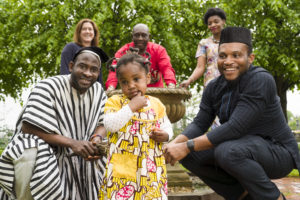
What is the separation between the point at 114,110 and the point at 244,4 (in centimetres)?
1140

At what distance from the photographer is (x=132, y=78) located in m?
2.46

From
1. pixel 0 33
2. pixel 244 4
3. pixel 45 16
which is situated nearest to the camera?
pixel 45 16

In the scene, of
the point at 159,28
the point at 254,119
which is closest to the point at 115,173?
the point at 254,119

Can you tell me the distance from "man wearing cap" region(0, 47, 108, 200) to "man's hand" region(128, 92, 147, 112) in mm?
438

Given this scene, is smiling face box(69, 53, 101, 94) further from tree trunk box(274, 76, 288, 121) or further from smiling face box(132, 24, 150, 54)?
tree trunk box(274, 76, 288, 121)

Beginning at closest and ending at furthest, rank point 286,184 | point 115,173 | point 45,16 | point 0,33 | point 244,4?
1. point 115,173
2. point 286,184
3. point 45,16
4. point 0,33
5. point 244,4

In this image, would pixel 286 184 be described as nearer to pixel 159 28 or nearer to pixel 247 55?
pixel 247 55

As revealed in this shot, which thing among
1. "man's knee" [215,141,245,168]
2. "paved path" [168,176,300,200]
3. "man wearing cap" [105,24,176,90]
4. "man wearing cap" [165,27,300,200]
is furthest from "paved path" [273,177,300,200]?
"man's knee" [215,141,245,168]

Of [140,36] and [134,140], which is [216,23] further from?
[134,140]

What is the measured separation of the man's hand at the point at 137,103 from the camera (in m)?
2.36

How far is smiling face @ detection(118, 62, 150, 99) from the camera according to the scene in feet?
8.04

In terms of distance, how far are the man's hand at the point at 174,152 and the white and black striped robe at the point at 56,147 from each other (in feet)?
2.05

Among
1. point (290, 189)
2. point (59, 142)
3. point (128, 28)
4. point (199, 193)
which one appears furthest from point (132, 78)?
point (128, 28)

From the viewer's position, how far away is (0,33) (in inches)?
441
